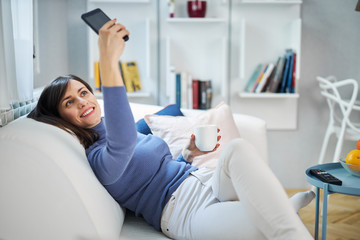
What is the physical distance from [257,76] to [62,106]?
206 cm

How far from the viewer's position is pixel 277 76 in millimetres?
3346

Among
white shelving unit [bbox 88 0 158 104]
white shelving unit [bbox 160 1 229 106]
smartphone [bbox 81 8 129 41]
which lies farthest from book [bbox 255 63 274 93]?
smartphone [bbox 81 8 129 41]

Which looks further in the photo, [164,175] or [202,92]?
[202,92]

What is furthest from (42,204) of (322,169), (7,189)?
(322,169)

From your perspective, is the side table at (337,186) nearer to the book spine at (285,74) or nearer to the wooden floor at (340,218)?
the wooden floor at (340,218)

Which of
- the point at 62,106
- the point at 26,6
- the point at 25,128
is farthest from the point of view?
the point at 26,6

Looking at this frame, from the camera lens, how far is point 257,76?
3410 millimetres

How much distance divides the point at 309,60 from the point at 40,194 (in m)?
2.72

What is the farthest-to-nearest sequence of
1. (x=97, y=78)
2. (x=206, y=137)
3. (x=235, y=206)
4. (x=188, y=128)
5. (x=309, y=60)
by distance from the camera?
(x=309, y=60)
(x=97, y=78)
(x=188, y=128)
(x=206, y=137)
(x=235, y=206)

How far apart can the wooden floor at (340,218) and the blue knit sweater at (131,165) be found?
1282 mm

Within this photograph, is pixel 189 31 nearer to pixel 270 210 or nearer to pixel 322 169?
pixel 322 169

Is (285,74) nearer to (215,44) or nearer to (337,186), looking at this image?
(215,44)

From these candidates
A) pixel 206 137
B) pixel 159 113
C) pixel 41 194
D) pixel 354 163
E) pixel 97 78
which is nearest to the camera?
pixel 41 194

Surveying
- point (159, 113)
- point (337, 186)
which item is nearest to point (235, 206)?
point (337, 186)
